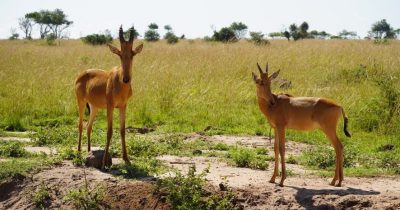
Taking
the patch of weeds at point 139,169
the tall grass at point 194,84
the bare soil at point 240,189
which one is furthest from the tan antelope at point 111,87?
the tall grass at point 194,84

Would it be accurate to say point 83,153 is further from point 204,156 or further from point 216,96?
point 216,96

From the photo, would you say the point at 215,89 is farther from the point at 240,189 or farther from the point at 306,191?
the point at 306,191

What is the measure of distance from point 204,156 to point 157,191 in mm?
2431

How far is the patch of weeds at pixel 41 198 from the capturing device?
25.7ft

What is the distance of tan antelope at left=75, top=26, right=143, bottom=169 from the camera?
27.7 feet

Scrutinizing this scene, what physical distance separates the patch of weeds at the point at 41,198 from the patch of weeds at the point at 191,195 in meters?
1.60

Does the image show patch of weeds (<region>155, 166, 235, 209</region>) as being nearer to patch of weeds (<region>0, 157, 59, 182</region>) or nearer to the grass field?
patch of weeds (<region>0, 157, 59, 182</region>)

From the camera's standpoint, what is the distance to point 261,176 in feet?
27.4

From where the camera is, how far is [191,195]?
23.9 feet

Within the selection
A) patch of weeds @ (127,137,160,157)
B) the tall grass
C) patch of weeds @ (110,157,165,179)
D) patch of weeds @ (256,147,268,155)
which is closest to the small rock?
patch of weeds @ (110,157,165,179)

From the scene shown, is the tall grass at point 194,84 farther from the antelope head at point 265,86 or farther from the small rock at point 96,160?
the antelope head at point 265,86

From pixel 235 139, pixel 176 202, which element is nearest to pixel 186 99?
pixel 235 139

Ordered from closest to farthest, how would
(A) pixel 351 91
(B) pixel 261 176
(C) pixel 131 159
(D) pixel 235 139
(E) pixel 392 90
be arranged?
(B) pixel 261 176, (C) pixel 131 159, (D) pixel 235 139, (E) pixel 392 90, (A) pixel 351 91

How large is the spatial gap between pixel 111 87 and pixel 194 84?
736 centimetres
